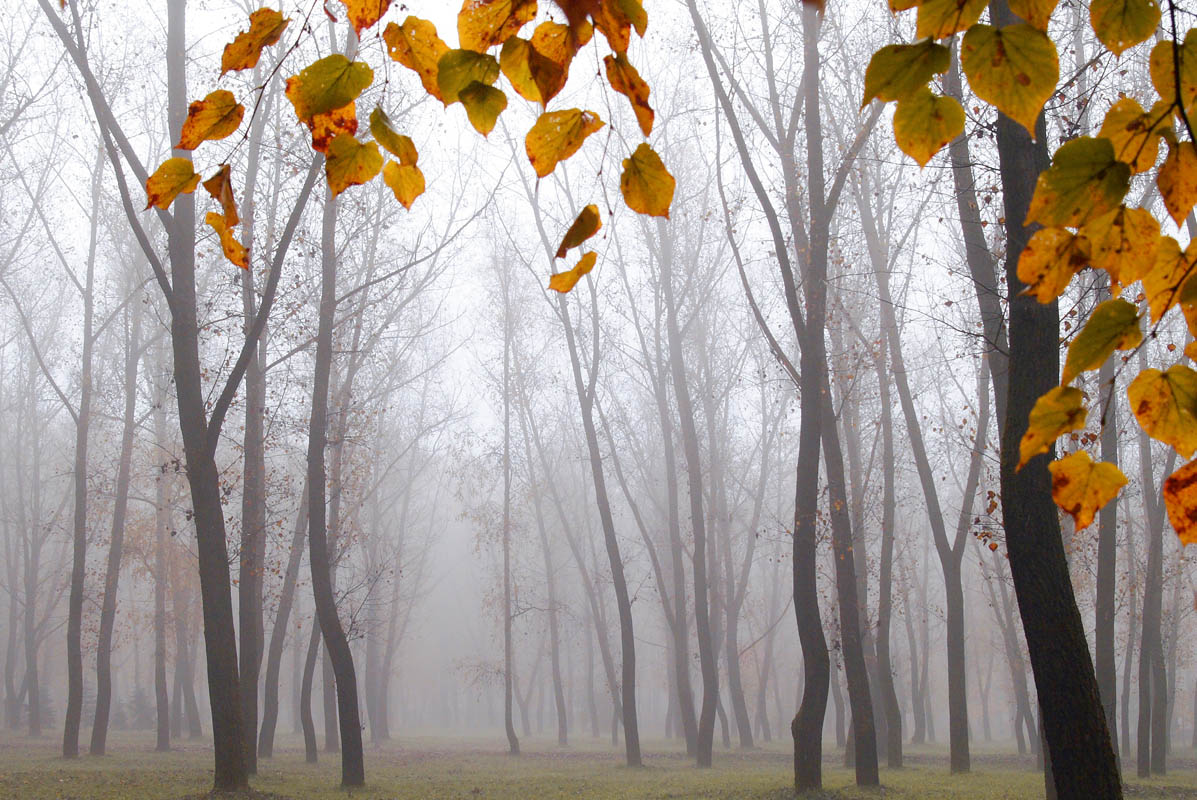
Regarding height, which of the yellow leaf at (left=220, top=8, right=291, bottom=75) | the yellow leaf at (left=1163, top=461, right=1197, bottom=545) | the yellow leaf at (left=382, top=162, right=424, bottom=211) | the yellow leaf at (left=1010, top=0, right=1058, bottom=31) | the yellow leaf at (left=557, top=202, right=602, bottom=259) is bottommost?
the yellow leaf at (left=1163, top=461, right=1197, bottom=545)

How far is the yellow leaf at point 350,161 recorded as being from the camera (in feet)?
2.93

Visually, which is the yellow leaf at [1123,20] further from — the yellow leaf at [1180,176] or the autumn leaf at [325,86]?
the autumn leaf at [325,86]

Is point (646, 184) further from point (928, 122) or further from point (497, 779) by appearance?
point (497, 779)

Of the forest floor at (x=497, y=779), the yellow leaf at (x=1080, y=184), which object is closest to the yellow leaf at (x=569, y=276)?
the yellow leaf at (x=1080, y=184)

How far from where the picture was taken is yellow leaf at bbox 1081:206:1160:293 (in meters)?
0.72

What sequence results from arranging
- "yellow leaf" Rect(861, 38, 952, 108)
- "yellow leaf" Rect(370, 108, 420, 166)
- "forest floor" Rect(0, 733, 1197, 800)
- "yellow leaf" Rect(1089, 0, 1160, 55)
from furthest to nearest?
"forest floor" Rect(0, 733, 1197, 800), "yellow leaf" Rect(370, 108, 420, 166), "yellow leaf" Rect(1089, 0, 1160, 55), "yellow leaf" Rect(861, 38, 952, 108)

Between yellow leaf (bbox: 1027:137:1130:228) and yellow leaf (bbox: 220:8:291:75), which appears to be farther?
yellow leaf (bbox: 220:8:291:75)

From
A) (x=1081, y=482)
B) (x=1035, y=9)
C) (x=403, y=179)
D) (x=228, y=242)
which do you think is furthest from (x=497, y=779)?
(x=1035, y=9)

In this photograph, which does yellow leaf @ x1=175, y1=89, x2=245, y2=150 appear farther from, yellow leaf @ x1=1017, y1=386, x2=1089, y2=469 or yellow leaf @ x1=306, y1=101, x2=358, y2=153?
yellow leaf @ x1=1017, y1=386, x2=1089, y2=469

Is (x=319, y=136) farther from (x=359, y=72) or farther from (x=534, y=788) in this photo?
(x=534, y=788)

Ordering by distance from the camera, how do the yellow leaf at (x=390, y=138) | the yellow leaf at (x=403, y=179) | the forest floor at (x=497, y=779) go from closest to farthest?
the yellow leaf at (x=390, y=138) < the yellow leaf at (x=403, y=179) < the forest floor at (x=497, y=779)

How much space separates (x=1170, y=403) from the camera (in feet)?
2.45

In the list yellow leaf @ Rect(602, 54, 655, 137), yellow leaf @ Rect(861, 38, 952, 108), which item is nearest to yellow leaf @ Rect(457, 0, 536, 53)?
yellow leaf @ Rect(602, 54, 655, 137)

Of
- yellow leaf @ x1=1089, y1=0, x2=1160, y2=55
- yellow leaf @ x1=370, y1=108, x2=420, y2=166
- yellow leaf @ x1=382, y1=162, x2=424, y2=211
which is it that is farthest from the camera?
yellow leaf @ x1=382, y1=162, x2=424, y2=211
